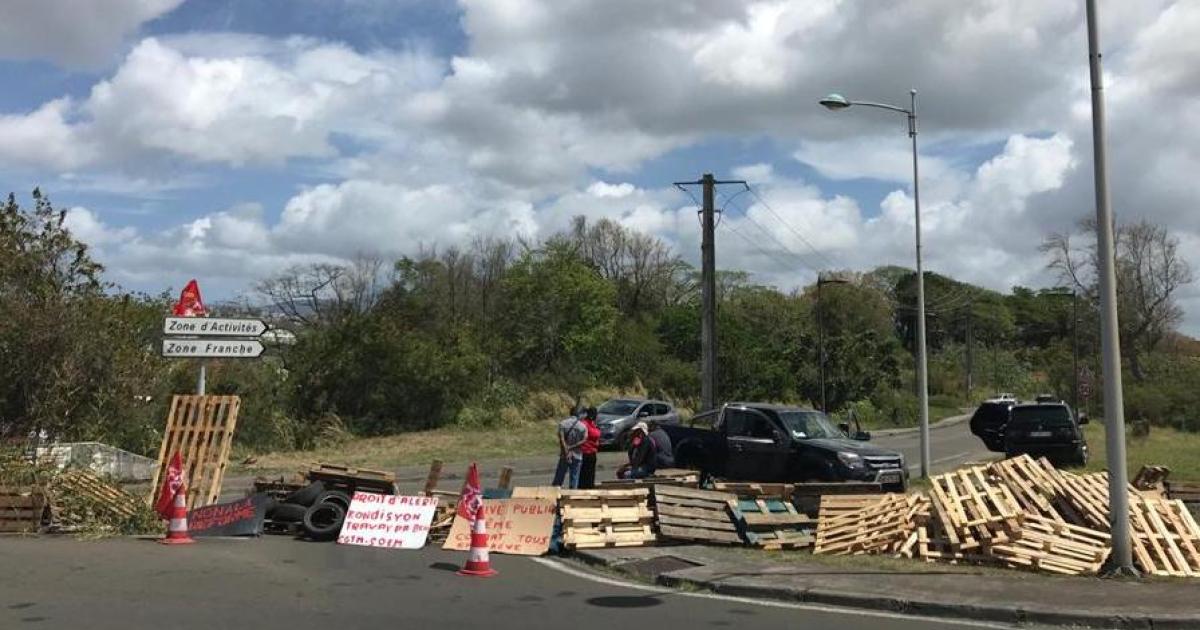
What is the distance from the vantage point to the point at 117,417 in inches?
811

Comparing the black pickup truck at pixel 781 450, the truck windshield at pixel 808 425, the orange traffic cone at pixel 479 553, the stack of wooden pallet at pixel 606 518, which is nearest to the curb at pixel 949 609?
the orange traffic cone at pixel 479 553

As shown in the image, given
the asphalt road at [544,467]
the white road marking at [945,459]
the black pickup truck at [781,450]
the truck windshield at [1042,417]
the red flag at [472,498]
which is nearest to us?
the red flag at [472,498]

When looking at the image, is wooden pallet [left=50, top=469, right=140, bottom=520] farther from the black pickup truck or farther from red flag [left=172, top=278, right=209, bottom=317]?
the black pickup truck

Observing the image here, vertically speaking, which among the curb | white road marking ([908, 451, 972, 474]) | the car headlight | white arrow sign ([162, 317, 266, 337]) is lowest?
white road marking ([908, 451, 972, 474])

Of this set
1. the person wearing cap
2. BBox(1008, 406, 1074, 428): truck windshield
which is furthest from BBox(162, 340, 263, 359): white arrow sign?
BBox(1008, 406, 1074, 428): truck windshield

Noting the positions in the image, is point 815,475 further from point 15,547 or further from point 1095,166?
point 15,547

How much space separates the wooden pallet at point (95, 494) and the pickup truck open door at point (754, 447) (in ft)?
31.2

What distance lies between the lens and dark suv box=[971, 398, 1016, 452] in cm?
3275

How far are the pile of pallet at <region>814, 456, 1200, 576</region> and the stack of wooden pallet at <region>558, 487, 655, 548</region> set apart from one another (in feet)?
7.15

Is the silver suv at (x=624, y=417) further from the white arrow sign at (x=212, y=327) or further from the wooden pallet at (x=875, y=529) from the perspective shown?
the wooden pallet at (x=875, y=529)

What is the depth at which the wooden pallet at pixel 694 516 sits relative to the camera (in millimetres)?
12594

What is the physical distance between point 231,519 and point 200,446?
2.28 meters

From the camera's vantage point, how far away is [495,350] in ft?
153

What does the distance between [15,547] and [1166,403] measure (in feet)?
202
